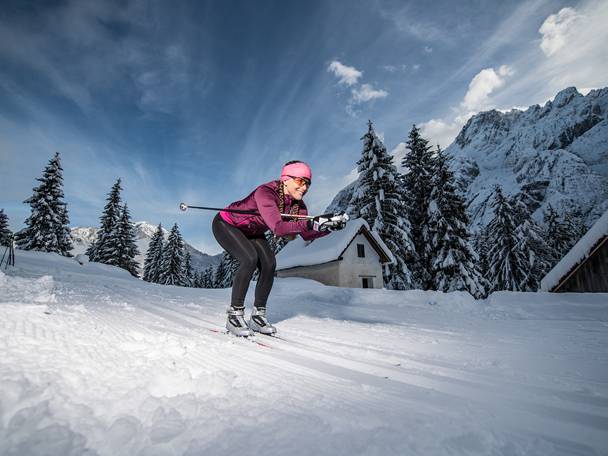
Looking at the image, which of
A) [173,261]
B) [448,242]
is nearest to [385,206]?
[448,242]

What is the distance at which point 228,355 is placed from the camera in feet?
7.69

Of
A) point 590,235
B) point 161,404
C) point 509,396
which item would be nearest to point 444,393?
point 509,396

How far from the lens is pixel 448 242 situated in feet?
70.2

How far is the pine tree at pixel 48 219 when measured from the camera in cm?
2853

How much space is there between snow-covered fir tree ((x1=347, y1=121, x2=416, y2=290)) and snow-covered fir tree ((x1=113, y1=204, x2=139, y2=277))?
28.3 m

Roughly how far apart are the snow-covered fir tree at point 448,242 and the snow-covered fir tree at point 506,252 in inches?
240

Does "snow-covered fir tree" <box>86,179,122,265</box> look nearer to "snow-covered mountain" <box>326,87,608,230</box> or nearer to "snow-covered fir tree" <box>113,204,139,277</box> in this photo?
"snow-covered fir tree" <box>113,204,139,277</box>

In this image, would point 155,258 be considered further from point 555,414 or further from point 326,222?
point 555,414

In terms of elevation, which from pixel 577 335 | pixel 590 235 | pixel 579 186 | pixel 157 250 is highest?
pixel 579 186

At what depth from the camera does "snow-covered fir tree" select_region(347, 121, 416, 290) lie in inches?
878

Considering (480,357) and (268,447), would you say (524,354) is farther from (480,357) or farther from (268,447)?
(268,447)

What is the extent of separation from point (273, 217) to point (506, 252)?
97.7ft

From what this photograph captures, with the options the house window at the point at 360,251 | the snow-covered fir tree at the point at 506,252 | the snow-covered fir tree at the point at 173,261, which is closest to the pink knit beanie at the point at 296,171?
the house window at the point at 360,251

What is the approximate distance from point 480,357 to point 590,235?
1195 centimetres
